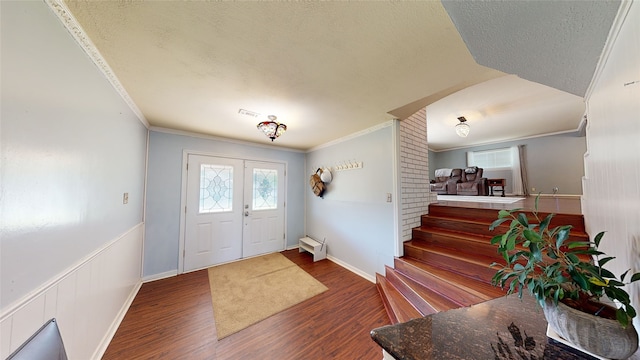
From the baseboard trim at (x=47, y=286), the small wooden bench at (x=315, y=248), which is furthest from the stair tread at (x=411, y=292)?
the baseboard trim at (x=47, y=286)

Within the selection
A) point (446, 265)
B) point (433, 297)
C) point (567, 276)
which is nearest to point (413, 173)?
point (446, 265)

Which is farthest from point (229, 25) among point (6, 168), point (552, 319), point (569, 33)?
point (552, 319)

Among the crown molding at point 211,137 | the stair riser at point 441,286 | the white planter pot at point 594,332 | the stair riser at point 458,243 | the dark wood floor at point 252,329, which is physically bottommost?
the dark wood floor at point 252,329

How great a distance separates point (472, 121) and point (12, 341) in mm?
5963

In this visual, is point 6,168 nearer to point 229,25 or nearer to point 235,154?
point 229,25

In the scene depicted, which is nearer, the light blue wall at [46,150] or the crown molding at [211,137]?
the light blue wall at [46,150]

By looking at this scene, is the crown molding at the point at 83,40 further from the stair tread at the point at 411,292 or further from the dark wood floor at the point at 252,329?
the stair tread at the point at 411,292

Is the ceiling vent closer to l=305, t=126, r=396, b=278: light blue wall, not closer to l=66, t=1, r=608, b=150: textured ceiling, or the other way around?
l=66, t=1, r=608, b=150: textured ceiling

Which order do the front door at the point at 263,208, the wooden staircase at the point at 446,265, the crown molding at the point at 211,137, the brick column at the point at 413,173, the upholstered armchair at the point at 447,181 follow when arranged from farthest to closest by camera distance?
1. the upholstered armchair at the point at 447,181
2. the front door at the point at 263,208
3. the crown molding at the point at 211,137
4. the brick column at the point at 413,173
5. the wooden staircase at the point at 446,265

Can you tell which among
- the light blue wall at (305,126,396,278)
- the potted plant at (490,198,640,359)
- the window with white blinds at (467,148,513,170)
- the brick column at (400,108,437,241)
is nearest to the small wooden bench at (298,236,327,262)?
the light blue wall at (305,126,396,278)

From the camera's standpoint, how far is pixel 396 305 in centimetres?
211

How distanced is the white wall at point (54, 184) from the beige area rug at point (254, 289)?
100 cm

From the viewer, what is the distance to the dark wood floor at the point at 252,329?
1.68 meters

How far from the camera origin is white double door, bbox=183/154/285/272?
3.35 metres
